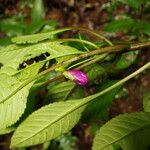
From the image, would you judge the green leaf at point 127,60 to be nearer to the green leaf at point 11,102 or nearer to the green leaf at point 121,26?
the green leaf at point 121,26

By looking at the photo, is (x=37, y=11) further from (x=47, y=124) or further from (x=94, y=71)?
(x=47, y=124)

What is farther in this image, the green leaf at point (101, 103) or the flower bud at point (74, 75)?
the green leaf at point (101, 103)

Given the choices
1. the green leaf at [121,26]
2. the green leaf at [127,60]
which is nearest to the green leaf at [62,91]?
the green leaf at [127,60]

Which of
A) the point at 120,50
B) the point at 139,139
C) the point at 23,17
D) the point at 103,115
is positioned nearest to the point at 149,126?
the point at 139,139

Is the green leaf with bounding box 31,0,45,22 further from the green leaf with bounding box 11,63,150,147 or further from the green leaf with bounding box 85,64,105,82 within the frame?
the green leaf with bounding box 11,63,150,147

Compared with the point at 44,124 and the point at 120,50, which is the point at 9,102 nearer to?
the point at 44,124

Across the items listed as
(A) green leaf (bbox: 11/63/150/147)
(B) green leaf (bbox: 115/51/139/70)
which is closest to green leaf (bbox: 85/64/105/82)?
(A) green leaf (bbox: 11/63/150/147)
